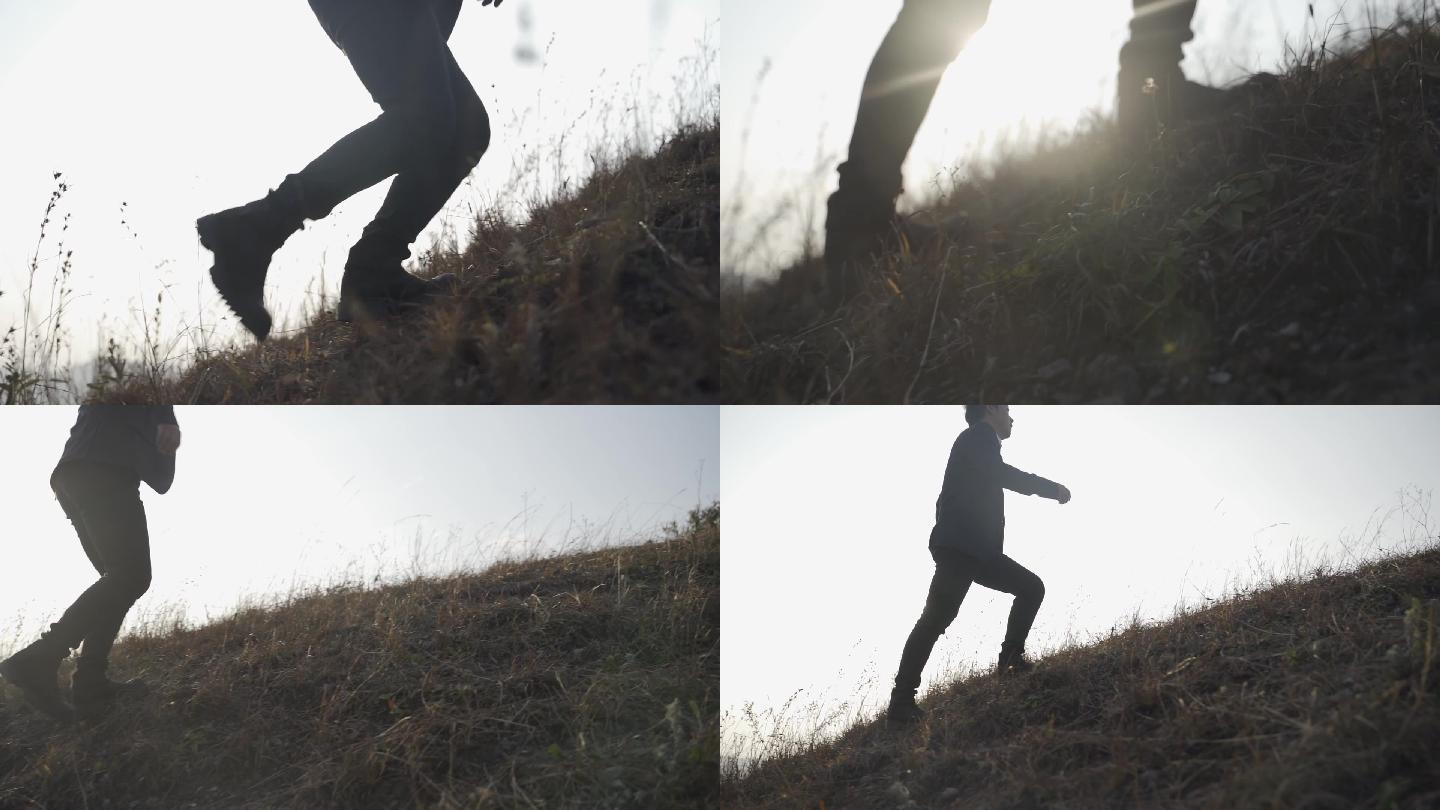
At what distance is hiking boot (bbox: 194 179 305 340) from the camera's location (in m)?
2.05

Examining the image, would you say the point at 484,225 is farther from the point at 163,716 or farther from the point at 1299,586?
the point at 1299,586

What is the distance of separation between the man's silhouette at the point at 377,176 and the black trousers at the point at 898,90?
3.35ft

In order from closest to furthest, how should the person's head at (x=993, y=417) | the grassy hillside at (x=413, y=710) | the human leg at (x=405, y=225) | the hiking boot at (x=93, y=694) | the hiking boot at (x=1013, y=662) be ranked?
the human leg at (x=405, y=225), the grassy hillside at (x=413, y=710), the hiking boot at (x=93, y=694), the person's head at (x=993, y=417), the hiking boot at (x=1013, y=662)

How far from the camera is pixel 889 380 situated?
209cm

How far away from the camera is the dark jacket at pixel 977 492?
271 cm

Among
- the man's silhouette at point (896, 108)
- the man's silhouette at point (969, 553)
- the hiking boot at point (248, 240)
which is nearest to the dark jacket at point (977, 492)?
the man's silhouette at point (969, 553)

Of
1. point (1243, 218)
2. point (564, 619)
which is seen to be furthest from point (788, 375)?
point (564, 619)

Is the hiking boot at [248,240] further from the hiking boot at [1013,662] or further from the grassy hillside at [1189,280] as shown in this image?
the hiking boot at [1013,662]

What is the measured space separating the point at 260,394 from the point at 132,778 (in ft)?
Result: 4.07

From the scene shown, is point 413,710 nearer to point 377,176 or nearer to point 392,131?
point 377,176

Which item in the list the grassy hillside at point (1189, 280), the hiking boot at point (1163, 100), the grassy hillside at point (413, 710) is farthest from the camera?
the grassy hillside at point (413, 710)

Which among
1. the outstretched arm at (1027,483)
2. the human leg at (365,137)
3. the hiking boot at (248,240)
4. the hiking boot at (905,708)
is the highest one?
the human leg at (365,137)

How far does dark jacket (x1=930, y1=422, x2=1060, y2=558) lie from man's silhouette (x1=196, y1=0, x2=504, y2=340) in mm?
1676

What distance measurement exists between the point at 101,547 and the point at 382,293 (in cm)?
125
